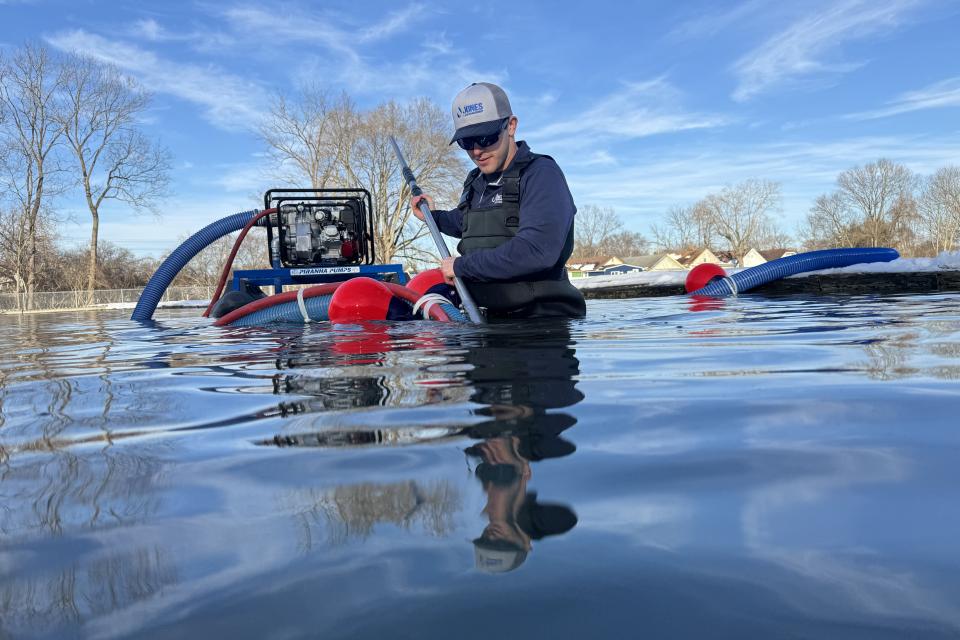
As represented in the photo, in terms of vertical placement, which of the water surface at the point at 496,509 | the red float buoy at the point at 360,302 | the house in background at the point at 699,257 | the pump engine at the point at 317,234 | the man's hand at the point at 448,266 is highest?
the house in background at the point at 699,257

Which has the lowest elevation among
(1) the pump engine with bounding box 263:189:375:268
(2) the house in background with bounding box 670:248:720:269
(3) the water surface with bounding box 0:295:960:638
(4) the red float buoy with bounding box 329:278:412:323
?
(3) the water surface with bounding box 0:295:960:638

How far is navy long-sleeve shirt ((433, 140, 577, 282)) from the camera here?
4.50m

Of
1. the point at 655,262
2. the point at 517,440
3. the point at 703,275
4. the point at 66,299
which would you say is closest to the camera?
the point at 517,440

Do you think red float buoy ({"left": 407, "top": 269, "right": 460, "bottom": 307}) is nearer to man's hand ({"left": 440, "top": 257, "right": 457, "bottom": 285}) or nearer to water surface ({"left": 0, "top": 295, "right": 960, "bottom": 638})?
man's hand ({"left": 440, "top": 257, "right": 457, "bottom": 285})

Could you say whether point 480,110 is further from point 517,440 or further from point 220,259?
point 220,259

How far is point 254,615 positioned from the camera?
0.66 meters

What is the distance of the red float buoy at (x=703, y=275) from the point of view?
9094 millimetres

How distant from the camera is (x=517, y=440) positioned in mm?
1282

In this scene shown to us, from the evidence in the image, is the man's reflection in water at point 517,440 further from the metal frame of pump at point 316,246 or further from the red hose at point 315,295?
the metal frame of pump at point 316,246

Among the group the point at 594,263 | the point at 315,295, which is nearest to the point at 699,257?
the point at 594,263

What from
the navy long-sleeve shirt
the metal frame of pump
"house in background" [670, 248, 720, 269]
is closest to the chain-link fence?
the metal frame of pump

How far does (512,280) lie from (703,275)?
511 cm

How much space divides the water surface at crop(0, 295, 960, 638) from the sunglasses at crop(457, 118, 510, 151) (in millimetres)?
3099

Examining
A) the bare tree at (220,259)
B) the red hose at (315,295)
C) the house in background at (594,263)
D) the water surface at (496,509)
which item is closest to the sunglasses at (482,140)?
the red hose at (315,295)
